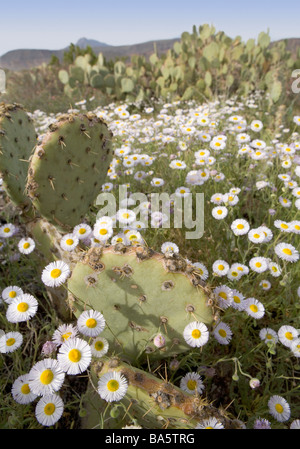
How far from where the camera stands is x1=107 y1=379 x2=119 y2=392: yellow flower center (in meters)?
0.96

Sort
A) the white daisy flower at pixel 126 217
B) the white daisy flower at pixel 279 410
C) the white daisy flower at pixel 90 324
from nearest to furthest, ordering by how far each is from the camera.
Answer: the white daisy flower at pixel 90 324
the white daisy flower at pixel 279 410
the white daisy flower at pixel 126 217

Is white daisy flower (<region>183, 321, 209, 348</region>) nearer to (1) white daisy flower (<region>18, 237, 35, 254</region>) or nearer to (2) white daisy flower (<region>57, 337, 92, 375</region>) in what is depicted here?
(2) white daisy flower (<region>57, 337, 92, 375</region>)

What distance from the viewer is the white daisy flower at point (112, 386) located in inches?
37.0

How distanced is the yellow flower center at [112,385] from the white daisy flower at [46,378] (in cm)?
15

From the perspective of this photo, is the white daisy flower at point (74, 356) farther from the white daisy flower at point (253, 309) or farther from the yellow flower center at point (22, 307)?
the white daisy flower at point (253, 309)

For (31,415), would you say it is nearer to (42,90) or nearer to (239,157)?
(239,157)

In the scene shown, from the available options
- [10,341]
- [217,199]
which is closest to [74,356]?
[10,341]

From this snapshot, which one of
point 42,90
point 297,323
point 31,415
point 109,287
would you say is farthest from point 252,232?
point 42,90

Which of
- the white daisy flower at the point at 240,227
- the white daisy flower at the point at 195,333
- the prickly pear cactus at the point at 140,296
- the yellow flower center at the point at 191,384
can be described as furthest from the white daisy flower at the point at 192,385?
the white daisy flower at the point at 240,227

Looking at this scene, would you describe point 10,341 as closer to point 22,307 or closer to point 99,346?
point 22,307

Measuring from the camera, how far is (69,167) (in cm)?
153

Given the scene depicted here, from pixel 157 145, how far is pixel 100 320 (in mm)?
2552

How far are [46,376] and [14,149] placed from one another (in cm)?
118

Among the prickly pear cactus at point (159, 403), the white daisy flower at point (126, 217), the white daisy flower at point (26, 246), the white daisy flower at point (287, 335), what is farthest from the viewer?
the white daisy flower at point (126, 217)
